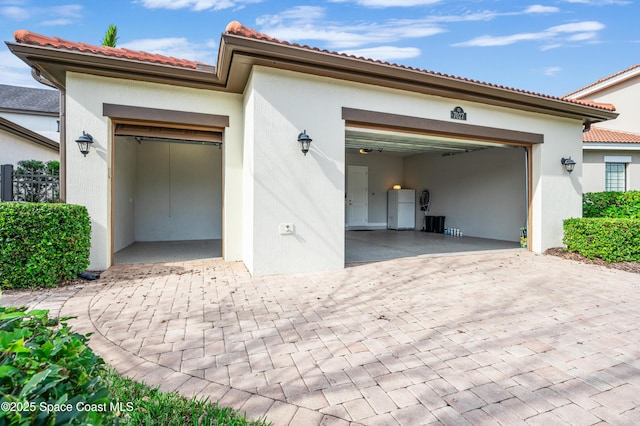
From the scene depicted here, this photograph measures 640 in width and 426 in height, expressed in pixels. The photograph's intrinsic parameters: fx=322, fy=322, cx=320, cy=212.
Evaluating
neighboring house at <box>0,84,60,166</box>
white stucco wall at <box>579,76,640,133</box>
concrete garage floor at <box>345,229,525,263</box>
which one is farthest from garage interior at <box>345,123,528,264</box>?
neighboring house at <box>0,84,60,166</box>

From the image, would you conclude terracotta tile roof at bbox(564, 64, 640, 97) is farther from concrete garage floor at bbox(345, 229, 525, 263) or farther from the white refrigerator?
concrete garage floor at bbox(345, 229, 525, 263)

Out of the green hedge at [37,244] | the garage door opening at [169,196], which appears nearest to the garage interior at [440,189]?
the garage door opening at [169,196]

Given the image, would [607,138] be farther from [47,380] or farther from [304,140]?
[47,380]

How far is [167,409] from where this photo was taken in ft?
6.27

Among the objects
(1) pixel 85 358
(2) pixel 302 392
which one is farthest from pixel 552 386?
(1) pixel 85 358

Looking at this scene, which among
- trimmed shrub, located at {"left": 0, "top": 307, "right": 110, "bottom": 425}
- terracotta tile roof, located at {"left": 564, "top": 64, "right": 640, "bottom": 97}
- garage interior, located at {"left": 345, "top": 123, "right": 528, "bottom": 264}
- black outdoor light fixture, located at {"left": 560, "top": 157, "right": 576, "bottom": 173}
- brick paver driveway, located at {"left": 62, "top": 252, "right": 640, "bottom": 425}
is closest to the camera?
trimmed shrub, located at {"left": 0, "top": 307, "right": 110, "bottom": 425}

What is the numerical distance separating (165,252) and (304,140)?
4644 mm

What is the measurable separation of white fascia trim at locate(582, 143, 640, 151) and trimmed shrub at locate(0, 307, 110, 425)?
13940 millimetres

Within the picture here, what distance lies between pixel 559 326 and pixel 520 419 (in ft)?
6.31

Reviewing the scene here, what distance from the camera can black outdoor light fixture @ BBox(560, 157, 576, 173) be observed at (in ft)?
25.9

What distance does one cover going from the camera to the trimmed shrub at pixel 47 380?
77cm

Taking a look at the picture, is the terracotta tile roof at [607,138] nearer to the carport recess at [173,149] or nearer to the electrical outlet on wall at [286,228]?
the electrical outlet on wall at [286,228]

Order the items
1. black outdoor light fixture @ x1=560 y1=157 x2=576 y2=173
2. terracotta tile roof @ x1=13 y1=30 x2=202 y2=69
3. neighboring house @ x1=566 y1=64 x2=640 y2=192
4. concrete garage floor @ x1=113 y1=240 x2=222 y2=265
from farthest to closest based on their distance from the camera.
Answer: neighboring house @ x1=566 y1=64 x2=640 y2=192, black outdoor light fixture @ x1=560 y1=157 x2=576 y2=173, concrete garage floor @ x1=113 y1=240 x2=222 y2=265, terracotta tile roof @ x1=13 y1=30 x2=202 y2=69

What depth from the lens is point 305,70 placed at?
17.6 feet
